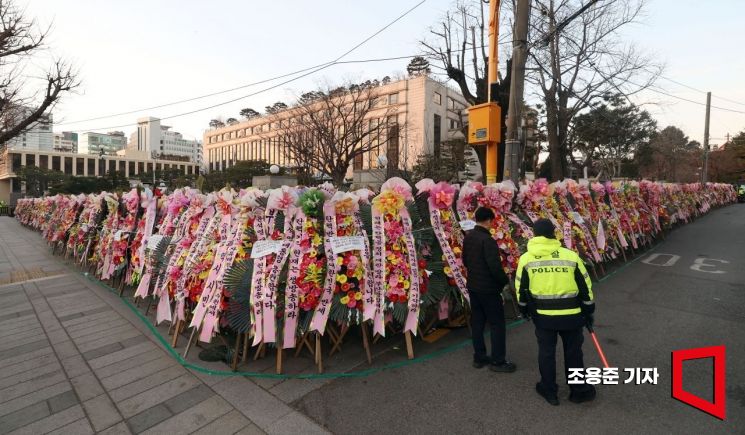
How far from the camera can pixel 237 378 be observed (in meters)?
3.67

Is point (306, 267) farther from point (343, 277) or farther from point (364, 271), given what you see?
point (364, 271)

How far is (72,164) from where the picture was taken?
76562 millimetres

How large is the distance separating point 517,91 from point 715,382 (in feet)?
17.6

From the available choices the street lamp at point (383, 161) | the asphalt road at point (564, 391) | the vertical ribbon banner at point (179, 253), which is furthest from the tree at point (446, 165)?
the vertical ribbon banner at point (179, 253)

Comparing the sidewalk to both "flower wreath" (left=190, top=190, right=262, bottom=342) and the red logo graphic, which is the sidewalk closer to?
"flower wreath" (left=190, top=190, right=262, bottom=342)

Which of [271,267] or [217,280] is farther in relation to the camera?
[217,280]

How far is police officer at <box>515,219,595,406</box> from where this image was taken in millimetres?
3000

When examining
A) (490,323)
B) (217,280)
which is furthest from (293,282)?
(490,323)

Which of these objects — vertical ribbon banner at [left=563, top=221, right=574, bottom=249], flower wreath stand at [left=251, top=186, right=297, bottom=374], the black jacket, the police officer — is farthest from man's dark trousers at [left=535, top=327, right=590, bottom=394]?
vertical ribbon banner at [left=563, top=221, right=574, bottom=249]

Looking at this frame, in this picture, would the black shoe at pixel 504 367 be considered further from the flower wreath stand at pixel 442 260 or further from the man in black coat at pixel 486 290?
the flower wreath stand at pixel 442 260

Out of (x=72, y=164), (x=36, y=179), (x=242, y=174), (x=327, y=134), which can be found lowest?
(x=36, y=179)

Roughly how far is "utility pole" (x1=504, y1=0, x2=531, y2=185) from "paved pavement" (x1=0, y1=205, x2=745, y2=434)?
9.31 ft

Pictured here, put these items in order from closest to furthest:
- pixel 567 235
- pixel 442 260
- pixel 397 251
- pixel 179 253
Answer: pixel 397 251 < pixel 442 260 < pixel 179 253 < pixel 567 235

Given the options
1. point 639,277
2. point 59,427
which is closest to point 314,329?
point 59,427
